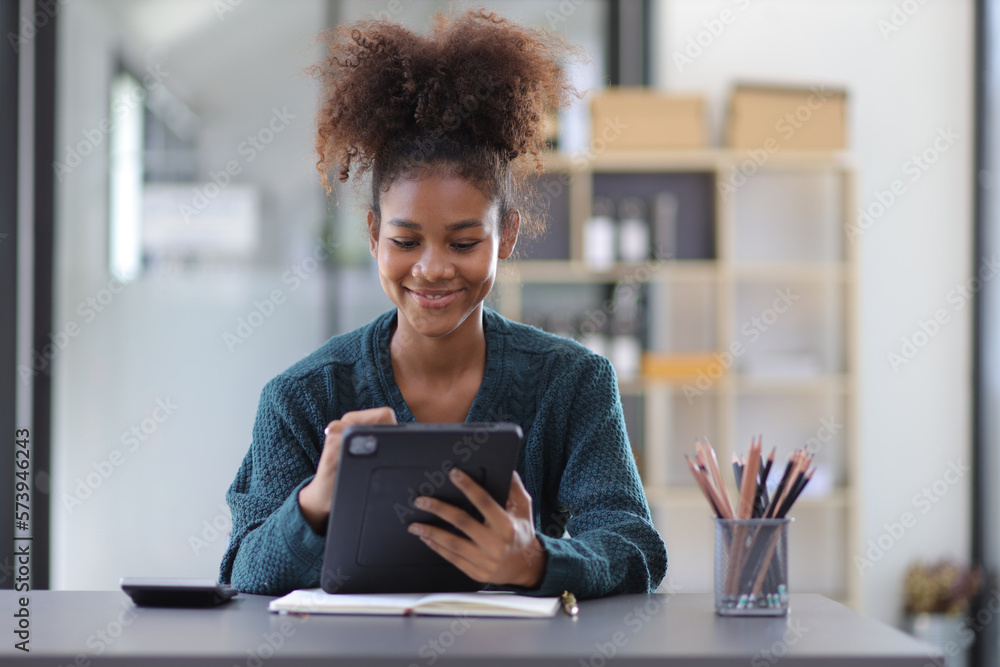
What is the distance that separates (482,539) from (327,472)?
0.21 meters

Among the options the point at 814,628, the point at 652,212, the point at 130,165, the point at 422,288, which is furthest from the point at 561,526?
the point at 130,165

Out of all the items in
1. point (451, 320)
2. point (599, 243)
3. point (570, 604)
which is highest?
point (599, 243)

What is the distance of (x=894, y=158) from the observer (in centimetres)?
370

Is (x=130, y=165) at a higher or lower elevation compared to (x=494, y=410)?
higher

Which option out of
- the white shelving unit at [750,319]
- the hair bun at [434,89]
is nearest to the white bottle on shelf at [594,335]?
the white shelving unit at [750,319]

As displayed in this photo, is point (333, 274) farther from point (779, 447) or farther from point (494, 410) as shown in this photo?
point (494, 410)

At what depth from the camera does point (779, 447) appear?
371 centimetres

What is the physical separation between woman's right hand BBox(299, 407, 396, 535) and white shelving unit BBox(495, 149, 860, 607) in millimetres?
2320

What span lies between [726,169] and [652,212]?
31 cm

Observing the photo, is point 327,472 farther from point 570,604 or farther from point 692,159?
point 692,159

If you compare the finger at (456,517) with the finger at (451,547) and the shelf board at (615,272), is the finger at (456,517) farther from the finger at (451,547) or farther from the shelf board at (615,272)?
the shelf board at (615,272)

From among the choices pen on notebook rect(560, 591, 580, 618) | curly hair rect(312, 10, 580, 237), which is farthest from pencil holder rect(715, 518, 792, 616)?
curly hair rect(312, 10, 580, 237)

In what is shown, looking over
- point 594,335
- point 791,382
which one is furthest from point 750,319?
point 594,335

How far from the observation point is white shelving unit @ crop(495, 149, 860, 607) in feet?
11.5
